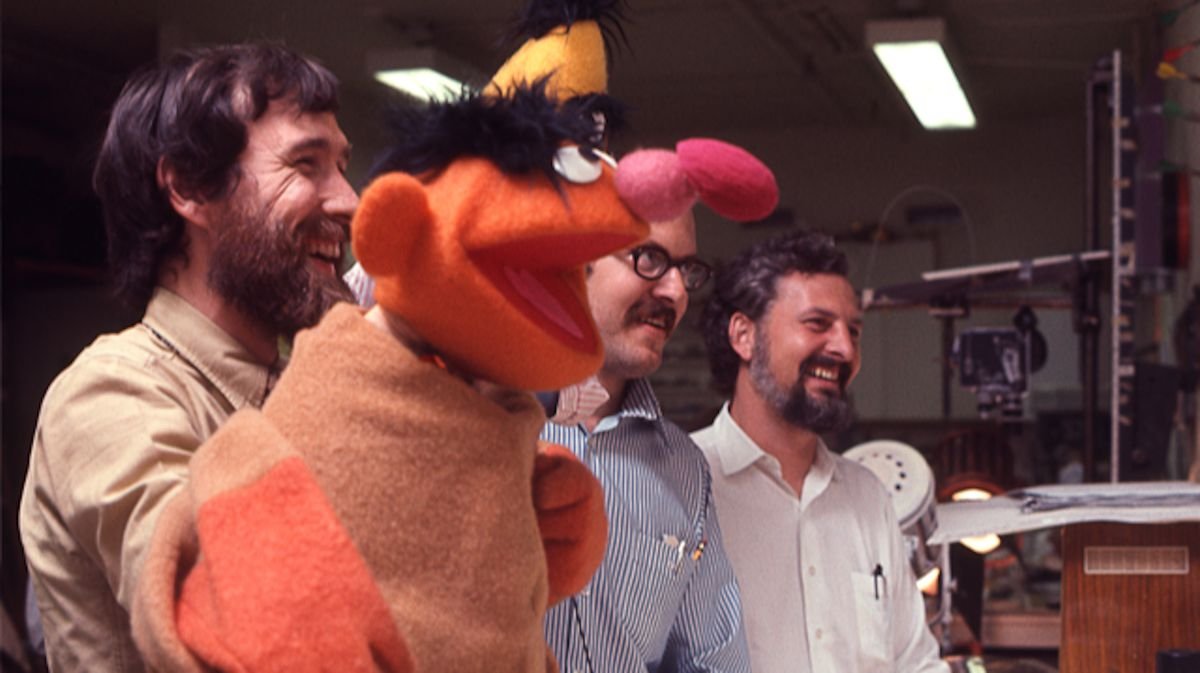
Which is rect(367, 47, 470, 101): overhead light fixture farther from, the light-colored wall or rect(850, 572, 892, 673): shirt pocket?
rect(850, 572, 892, 673): shirt pocket

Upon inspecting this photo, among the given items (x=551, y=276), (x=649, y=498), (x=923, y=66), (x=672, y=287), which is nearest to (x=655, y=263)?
(x=672, y=287)

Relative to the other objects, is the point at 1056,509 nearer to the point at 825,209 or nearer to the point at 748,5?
the point at 748,5

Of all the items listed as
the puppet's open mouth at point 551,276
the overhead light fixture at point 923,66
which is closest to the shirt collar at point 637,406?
the puppet's open mouth at point 551,276

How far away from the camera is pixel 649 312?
5.81 ft

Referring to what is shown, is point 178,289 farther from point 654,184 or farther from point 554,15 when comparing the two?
point 654,184

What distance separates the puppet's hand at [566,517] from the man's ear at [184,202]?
16.1 inches

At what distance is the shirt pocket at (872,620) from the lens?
2266 mm

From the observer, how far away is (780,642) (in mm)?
2230

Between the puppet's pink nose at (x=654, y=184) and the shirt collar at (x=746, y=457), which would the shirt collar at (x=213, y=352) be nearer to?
the puppet's pink nose at (x=654, y=184)

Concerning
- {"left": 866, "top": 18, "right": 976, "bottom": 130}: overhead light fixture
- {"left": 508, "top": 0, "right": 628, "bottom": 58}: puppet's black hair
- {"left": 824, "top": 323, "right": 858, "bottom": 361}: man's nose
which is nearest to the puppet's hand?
{"left": 508, "top": 0, "right": 628, "bottom": 58}: puppet's black hair

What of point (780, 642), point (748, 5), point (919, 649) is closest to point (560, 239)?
point (780, 642)

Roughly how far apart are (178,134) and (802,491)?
1542 mm

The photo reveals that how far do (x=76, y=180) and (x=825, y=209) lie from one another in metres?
Result: 4.27

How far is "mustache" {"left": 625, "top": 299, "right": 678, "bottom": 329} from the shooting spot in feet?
5.77
